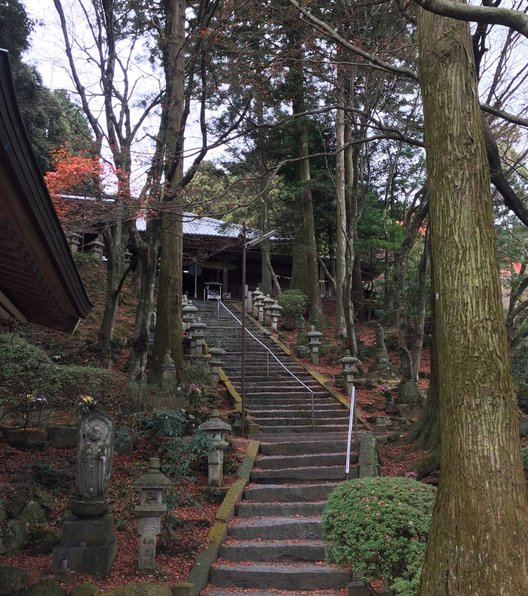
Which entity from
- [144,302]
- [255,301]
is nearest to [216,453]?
[144,302]

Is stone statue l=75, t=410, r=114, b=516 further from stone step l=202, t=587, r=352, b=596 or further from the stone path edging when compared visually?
stone step l=202, t=587, r=352, b=596

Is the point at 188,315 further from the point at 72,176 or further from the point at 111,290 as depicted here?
the point at 72,176

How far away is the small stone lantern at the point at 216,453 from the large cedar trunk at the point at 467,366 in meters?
4.91

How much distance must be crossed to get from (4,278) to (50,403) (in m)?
4.03

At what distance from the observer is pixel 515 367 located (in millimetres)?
16266

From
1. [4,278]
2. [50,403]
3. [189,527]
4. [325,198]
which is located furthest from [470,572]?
→ [325,198]

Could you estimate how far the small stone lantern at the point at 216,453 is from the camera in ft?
26.6

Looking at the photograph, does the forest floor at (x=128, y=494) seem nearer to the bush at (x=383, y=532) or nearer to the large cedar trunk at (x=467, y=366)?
the bush at (x=383, y=532)

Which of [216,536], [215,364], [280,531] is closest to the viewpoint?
[216,536]

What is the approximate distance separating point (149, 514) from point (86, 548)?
2.24ft

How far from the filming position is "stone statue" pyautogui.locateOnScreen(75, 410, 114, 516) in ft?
19.3

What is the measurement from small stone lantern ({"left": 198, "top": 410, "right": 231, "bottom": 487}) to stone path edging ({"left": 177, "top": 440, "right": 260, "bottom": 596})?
275 mm

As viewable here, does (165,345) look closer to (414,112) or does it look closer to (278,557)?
(278,557)

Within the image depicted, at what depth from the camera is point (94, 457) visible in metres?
5.98
